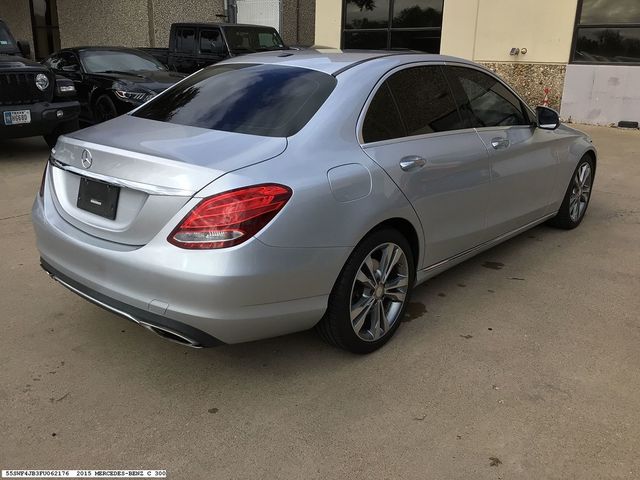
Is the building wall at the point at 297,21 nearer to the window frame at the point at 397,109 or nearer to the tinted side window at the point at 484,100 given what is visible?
the tinted side window at the point at 484,100

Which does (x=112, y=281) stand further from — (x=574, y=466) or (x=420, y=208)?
(x=574, y=466)

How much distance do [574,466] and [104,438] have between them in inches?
78.5

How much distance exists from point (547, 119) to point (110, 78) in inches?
261

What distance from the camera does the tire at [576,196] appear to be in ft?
17.4

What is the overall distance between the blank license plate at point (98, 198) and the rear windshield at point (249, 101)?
63 centimetres

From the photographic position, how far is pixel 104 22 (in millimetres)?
19969

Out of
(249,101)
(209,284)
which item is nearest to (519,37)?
(249,101)

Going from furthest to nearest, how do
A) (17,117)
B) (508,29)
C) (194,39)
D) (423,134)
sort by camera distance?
(194,39)
(508,29)
(17,117)
(423,134)

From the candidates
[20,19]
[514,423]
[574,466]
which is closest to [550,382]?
[514,423]

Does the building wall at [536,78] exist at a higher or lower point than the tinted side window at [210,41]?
lower

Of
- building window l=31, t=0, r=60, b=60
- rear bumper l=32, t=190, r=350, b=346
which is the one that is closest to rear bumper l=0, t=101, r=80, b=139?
rear bumper l=32, t=190, r=350, b=346

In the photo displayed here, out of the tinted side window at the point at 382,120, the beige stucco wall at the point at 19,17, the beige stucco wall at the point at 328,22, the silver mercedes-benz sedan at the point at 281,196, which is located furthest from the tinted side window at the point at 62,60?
the beige stucco wall at the point at 19,17

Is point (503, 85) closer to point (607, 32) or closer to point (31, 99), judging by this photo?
point (31, 99)

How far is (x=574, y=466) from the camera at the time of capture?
2.45 m
